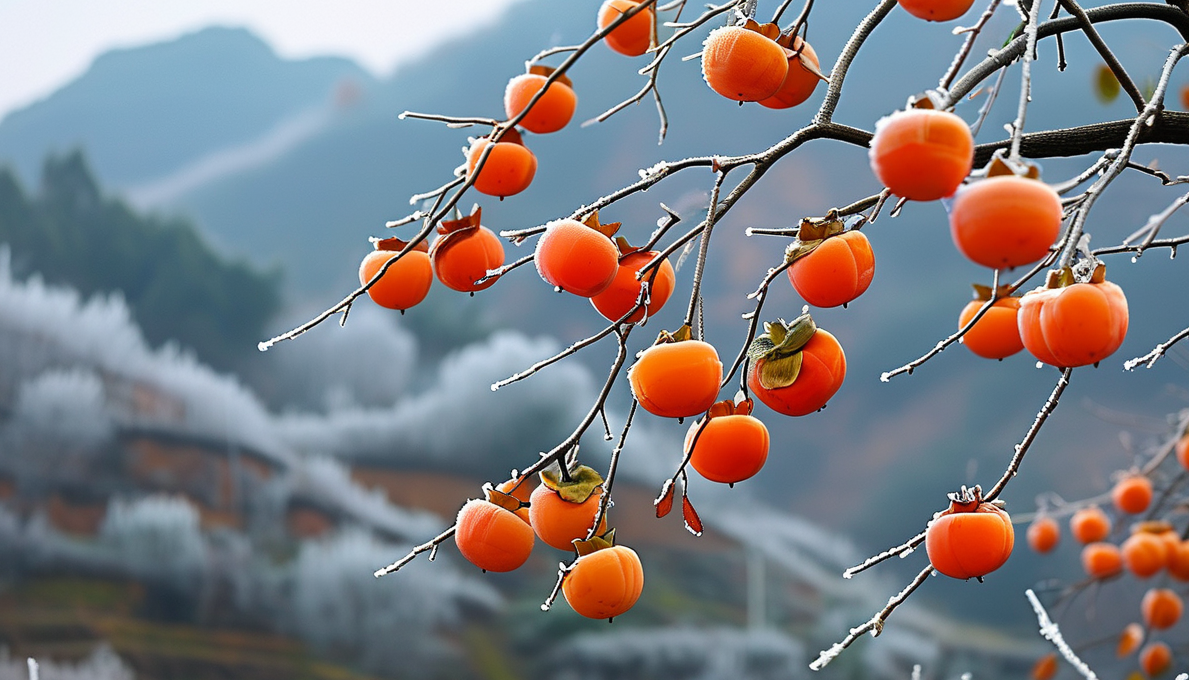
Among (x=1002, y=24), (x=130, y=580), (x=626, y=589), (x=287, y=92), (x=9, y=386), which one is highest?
(x=287, y=92)

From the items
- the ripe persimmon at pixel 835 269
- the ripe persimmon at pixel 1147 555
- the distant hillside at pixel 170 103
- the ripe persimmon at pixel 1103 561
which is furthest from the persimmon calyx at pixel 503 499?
the distant hillside at pixel 170 103

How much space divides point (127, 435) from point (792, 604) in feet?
10.3

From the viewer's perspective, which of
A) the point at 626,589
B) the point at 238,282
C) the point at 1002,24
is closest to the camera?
the point at 626,589

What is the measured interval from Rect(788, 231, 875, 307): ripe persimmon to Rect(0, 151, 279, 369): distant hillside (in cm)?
429

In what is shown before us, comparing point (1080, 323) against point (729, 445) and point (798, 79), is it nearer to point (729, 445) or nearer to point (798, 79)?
point (729, 445)

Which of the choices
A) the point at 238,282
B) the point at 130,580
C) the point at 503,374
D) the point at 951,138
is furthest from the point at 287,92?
the point at 951,138

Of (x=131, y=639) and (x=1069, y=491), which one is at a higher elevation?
(x=1069, y=491)

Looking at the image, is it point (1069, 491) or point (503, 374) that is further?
point (503, 374)

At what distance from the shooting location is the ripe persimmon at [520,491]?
853mm

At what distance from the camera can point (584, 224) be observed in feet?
2.60

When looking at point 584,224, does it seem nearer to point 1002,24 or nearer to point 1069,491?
point 1002,24

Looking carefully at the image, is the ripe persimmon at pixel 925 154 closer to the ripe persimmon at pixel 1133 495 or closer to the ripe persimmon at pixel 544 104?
the ripe persimmon at pixel 544 104

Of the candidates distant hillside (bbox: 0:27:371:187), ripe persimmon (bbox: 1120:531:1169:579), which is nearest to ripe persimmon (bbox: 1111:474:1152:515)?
ripe persimmon (bbox: 1120:531:1169:579)

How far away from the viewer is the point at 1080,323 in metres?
0.65
